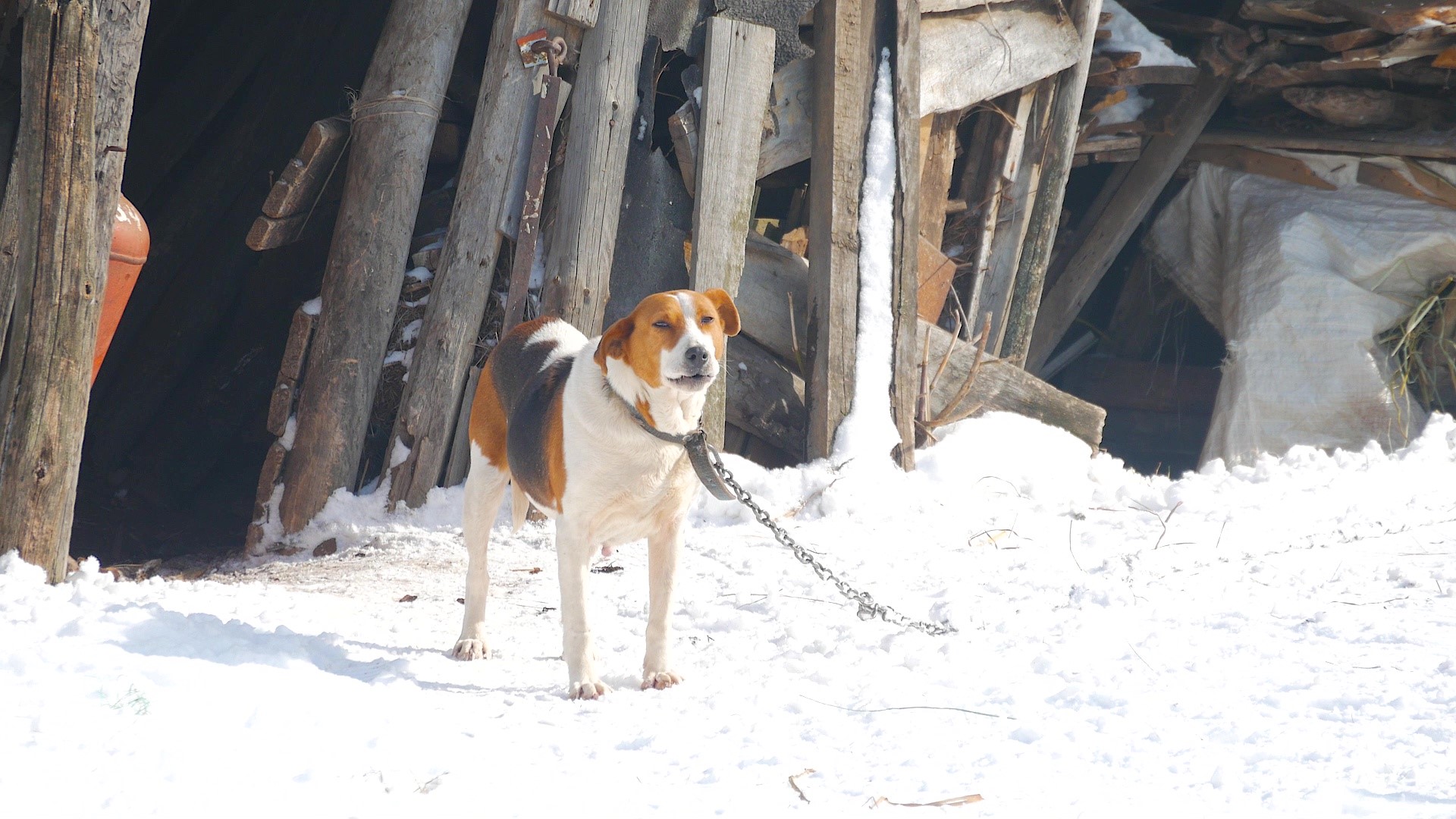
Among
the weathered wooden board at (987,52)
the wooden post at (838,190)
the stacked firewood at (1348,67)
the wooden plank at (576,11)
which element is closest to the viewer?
the wooden plank at (576,11)

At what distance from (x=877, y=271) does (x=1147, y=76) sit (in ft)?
9.89

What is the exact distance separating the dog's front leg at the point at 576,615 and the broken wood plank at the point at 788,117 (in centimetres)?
296

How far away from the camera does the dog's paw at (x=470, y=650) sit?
3625 mm

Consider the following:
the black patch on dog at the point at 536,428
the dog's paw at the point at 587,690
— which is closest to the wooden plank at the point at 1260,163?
the black patch on dog at the point at 536,428

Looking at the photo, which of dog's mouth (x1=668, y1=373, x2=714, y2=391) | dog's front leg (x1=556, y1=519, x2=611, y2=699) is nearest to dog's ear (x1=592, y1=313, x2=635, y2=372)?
dog's mouth (x1=668, y1=373, x2=714, y2=391)

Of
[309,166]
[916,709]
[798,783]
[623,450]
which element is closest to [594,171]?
[309,166]

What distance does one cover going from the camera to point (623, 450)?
3283 millimetres

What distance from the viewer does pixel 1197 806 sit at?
244 cm

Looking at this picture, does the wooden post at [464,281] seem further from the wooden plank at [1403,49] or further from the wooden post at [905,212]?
the wooden plank at [1403,49]

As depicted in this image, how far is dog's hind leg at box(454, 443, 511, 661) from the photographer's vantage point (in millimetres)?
3676

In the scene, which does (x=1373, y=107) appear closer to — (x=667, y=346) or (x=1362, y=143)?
(x=1362, y=143)

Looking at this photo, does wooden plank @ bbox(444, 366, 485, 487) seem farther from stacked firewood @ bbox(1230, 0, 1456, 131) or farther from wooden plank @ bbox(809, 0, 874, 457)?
stacked firewood @ bbox(1230, 0, 1456, 131)

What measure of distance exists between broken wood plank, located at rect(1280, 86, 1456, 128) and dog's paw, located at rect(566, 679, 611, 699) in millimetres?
6569

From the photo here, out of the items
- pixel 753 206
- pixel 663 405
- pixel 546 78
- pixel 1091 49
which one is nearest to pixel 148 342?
pixel 546 78
